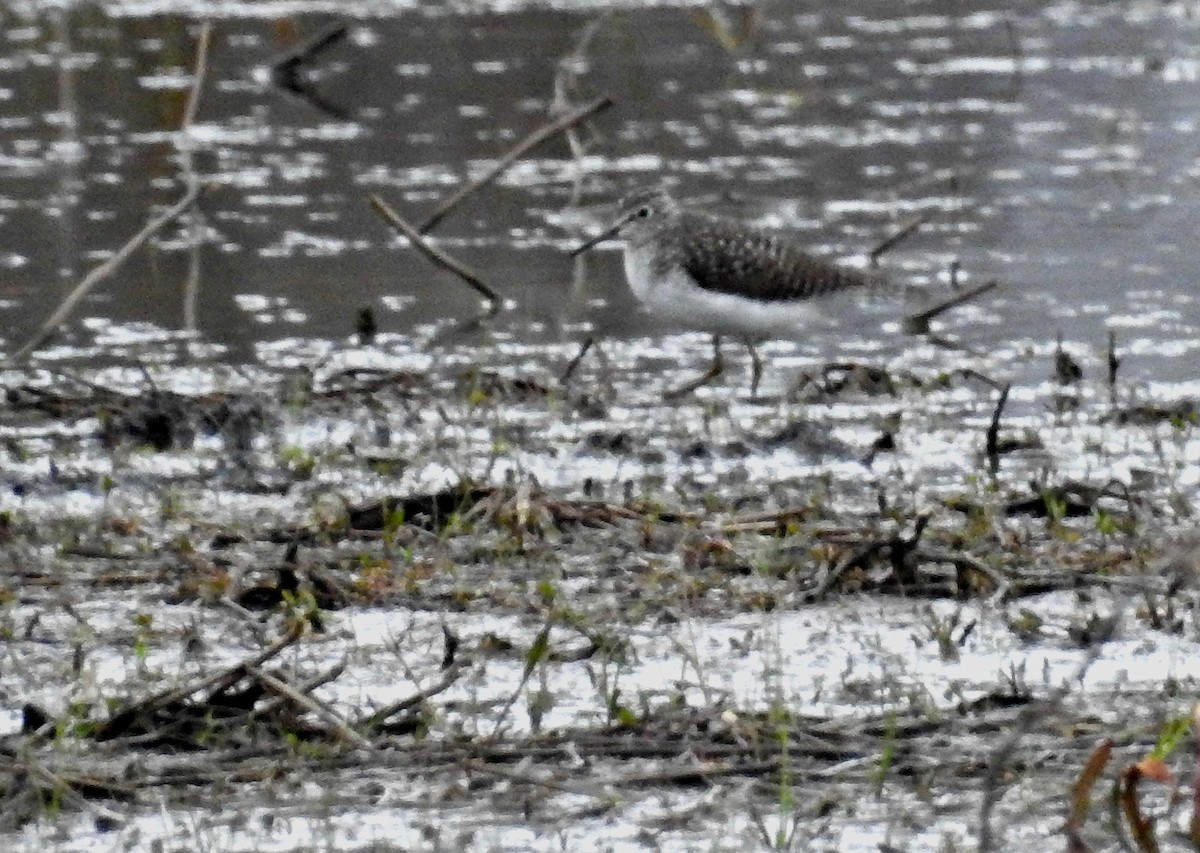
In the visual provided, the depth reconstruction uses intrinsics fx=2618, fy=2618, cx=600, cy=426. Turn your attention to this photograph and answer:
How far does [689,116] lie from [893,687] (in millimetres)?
11927

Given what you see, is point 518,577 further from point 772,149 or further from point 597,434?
point 772,149

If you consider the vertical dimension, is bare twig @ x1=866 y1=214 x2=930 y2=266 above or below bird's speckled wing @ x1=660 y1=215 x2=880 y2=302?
above

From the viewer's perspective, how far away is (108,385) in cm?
→ 1038

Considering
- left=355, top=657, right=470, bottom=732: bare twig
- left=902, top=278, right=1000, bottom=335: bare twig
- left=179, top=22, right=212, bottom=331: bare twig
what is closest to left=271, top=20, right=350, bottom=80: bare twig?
left=179, top=22, right=212, bottom=331: bare twig

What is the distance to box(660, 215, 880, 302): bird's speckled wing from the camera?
10.9 metres

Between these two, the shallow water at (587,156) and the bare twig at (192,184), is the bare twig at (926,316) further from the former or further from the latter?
the bare twig at (192,184)

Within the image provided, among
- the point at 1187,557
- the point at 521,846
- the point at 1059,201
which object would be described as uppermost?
the point at 1059,201

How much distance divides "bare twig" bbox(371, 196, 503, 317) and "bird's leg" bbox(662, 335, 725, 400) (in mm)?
1261

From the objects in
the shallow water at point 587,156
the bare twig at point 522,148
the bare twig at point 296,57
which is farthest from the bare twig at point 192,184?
the bare twig at point 296,57

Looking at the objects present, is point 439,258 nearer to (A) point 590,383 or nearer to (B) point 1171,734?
(A) point 590,383

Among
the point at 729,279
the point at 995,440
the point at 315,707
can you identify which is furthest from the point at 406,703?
the point at 729,279

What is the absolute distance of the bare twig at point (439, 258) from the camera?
36.8 feet

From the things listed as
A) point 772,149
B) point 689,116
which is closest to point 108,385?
point 772,149

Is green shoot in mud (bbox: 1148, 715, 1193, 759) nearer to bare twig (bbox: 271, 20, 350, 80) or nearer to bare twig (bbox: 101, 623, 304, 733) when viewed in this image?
bare twig (bbox: 101, 623, 304, 733)
